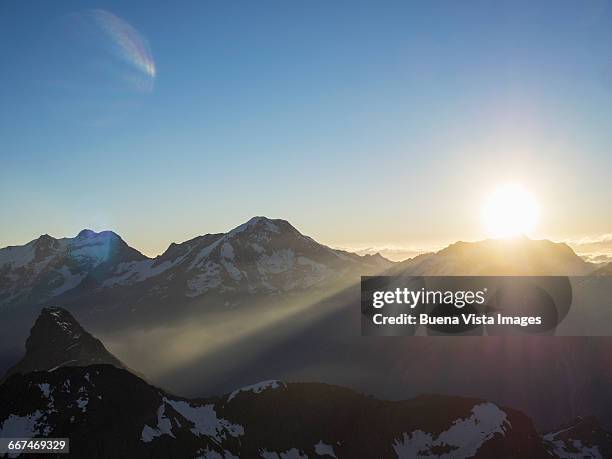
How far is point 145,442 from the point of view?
547 feet

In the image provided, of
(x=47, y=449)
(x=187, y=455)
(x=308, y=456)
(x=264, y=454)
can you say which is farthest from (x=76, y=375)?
(x=308, y=456)

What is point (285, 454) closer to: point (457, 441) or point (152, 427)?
point (152, 427)

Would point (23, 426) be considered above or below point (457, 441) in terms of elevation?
above

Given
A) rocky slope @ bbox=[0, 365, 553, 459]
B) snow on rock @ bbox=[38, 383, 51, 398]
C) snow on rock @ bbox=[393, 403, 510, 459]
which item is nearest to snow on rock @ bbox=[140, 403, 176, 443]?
rocky slope @ bbox=[0, 365, 553, 459]

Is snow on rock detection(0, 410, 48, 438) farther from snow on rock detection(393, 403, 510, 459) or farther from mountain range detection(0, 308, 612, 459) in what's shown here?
snow on rock detection(393, 403, 510, 459)

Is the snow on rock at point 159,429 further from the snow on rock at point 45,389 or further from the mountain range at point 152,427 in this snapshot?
the snow on rock at point 45,389

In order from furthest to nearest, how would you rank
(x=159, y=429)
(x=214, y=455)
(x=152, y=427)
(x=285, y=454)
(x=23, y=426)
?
(x=285, y=454) → (x=152, y=427) → (x=159, y=429) → (x=214, y=455) → (x=23, y=426)

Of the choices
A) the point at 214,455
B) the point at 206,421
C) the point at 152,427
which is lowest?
the point at 214,455

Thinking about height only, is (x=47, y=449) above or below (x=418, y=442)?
above

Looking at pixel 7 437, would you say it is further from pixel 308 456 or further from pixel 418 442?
pixel 418 442

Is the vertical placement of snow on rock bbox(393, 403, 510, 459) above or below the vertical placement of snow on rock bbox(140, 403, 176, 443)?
below

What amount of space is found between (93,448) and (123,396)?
66.5 feet

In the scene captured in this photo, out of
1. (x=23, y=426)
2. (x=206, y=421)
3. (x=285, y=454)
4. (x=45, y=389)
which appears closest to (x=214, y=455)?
(x=206, y=421)

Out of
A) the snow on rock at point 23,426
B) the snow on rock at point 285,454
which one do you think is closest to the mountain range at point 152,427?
the snow on rock at point 285,454
